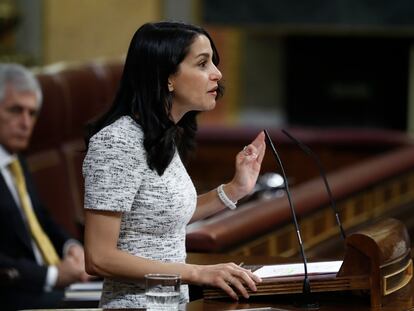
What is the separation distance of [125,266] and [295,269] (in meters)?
0.40

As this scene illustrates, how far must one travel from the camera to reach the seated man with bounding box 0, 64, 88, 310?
3914mm

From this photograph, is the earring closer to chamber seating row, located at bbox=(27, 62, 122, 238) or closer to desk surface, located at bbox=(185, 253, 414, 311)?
desk surface, located at bbox=(185, 253, 414, 311)

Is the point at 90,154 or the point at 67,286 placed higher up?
the point at 90,154

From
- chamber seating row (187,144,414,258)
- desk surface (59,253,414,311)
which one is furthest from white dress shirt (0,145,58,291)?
desk surface (59,253,414,311)

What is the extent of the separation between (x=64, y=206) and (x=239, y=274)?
2.98 meters

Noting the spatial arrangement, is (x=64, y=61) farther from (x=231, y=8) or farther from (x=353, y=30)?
(x=353, y=30)

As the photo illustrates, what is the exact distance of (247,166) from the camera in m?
2.70

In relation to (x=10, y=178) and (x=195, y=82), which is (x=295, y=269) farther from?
(x=10, y=178)

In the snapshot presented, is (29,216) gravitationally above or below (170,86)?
below

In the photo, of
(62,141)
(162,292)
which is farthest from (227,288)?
(62,141)

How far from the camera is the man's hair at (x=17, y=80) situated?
4305 millimetres

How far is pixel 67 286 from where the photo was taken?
398 cm

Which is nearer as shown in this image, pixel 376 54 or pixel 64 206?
pixel 64 206

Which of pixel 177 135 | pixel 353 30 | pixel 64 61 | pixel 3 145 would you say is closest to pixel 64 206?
pixel 3 145
